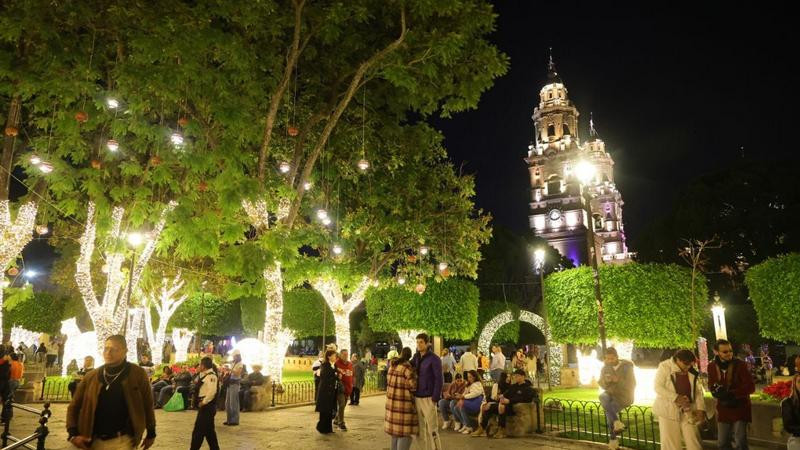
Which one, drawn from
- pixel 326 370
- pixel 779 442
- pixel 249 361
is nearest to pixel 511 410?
pixel 326 370

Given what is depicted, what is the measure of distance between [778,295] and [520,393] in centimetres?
1093

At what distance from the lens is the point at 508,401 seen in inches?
442

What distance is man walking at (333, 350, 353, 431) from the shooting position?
1212cm

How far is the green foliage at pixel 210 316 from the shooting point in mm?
41744

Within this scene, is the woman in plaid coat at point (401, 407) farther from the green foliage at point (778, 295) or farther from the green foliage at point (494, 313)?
the green foliage at point (494, 313)

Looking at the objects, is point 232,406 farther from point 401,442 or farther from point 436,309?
point 436,309

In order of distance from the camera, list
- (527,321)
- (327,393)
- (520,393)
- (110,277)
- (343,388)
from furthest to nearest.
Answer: (527,321) < (110,277) < (343,388) < (520,393) < (327,393)

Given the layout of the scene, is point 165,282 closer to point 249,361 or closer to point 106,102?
point 249,361

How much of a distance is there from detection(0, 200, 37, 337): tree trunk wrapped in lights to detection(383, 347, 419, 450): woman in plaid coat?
11.3m

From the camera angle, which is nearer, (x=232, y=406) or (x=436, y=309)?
(x=232, y=406)

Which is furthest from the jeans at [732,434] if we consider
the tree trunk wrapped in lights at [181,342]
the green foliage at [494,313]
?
the tree trunk wrapped in lights at [181,342]

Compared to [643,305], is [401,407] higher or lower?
lower

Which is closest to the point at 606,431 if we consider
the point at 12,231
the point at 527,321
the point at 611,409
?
the point at 611,409

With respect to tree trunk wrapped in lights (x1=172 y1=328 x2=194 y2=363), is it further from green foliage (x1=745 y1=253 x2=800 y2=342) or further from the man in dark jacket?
green foliage (x1=745 y1=253 x2=800 y2=342)
